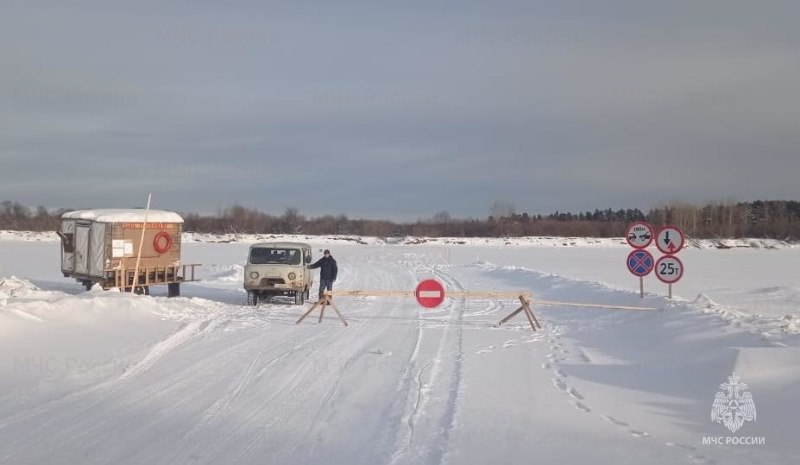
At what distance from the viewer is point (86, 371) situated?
1043 cm

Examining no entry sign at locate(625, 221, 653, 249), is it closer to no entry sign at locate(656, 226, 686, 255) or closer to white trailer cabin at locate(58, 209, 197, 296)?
no entry sign at locate(656, 226, 686, 255)

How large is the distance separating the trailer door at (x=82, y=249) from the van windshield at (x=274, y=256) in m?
5.90

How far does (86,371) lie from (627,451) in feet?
25.1

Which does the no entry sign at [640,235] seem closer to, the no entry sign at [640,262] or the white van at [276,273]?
the no entry sign at [640,262]

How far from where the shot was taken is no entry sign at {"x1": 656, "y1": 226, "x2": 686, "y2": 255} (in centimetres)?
1584

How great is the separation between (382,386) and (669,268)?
8.83 meters

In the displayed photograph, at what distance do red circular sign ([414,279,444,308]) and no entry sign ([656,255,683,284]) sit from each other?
16.0 ft

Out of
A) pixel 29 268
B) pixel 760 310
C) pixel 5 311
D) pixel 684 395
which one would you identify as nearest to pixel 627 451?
pixel 684 395

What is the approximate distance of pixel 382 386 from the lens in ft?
31.7

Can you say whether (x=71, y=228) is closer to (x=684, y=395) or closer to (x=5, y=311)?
(x=5, y=311)

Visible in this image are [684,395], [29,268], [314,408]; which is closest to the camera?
[314,408]

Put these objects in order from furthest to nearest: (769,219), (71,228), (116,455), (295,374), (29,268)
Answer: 1. (769,219)
2. (29,268)
3. (71,228)
4. (295,374)
5. (116,455)

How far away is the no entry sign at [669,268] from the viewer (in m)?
15.8

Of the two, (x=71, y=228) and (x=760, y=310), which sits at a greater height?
(x=71, y=228)
